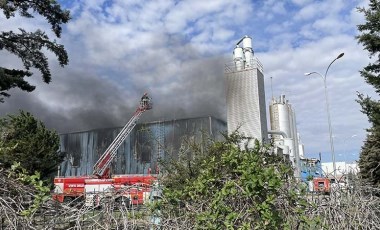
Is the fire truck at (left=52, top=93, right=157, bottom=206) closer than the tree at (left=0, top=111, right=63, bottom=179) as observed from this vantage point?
Yes

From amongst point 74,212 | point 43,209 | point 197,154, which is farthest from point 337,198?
point 197,154

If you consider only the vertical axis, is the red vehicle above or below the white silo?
below

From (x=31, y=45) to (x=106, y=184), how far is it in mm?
13288

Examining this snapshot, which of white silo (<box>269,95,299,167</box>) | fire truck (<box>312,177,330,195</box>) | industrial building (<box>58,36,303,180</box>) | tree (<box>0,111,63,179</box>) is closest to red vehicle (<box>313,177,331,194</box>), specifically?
fire truck (<box>312,177,330,195</box>)

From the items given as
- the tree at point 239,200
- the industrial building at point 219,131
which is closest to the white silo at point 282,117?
the industrial building at point 219,131

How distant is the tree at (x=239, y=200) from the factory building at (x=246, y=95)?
29768 millimetres

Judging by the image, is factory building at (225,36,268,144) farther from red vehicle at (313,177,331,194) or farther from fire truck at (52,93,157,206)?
red vehicle at (313,177,331,194)

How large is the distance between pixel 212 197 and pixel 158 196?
0.87m

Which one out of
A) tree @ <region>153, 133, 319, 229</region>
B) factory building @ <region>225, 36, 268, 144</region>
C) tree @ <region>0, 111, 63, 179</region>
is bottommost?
tree @ <region>153, 133, 319, 229</region>

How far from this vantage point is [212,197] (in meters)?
4.30

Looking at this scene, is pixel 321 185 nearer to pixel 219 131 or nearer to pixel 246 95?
Answer: pixel 219 131

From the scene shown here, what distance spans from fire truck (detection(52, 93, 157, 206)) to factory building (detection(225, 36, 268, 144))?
1099cm

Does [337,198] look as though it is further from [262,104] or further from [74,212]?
[262,104]

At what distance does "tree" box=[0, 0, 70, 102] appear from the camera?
1581cm
